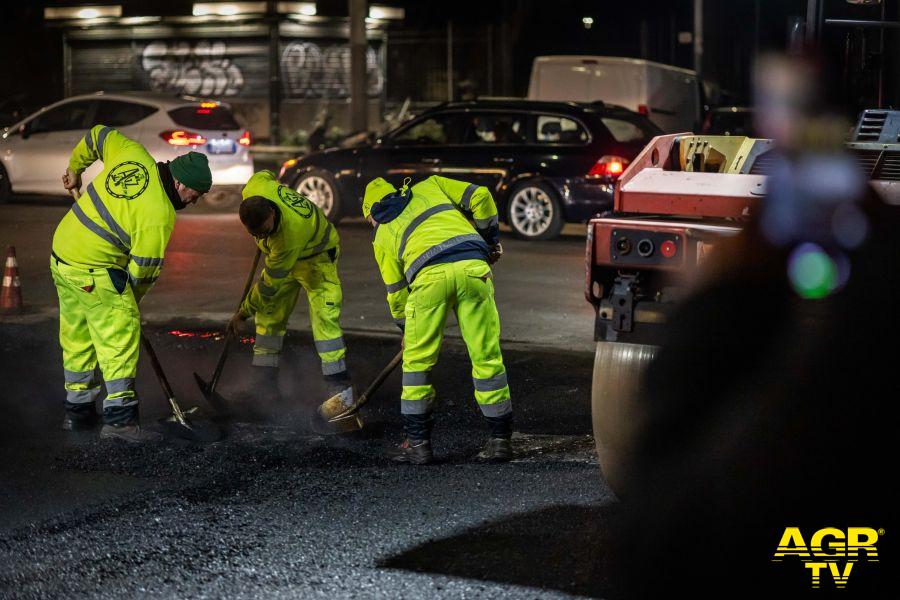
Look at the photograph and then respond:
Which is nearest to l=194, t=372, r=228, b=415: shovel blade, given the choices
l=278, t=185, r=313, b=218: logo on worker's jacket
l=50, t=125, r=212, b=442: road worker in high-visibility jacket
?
l=50, t=125, r=212, b=442: road worker in high-visibility jacket

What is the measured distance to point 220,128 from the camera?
17016 mm

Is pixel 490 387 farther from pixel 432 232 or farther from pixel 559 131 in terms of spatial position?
pixel 559 131

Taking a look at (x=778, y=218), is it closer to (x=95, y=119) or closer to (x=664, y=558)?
(x=664, y=558)

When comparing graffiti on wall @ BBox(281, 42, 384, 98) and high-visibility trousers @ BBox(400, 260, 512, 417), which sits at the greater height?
graffiti on wall @ BBox(281, 42, 384, 98)

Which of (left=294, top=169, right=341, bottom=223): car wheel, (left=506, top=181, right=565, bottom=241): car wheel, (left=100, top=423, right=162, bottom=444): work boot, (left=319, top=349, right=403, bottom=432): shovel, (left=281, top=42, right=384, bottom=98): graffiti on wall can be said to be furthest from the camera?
(left=281, top=42, right=384, bottom=98): graffiti on wall

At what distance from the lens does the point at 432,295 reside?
238 inches

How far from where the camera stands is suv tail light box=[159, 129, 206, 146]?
16688mm

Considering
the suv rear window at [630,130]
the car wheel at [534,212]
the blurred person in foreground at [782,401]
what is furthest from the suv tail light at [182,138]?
the blurred person in foreground at [782,401]

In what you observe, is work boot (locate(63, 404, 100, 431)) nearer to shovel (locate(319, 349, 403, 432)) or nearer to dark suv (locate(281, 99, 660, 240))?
shovel (locate(319, 349, 403, 432))

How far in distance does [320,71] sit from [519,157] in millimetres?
15231

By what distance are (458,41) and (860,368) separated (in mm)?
26954

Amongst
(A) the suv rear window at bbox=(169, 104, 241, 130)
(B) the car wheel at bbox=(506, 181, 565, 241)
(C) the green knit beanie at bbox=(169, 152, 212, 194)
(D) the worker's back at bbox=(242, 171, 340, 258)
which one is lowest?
(B) the car wheel at bbox=(506, 181, 565, 241)

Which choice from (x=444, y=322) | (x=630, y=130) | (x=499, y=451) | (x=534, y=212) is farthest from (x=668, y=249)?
(x=630, y=130)

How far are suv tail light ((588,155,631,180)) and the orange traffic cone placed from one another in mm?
6420
